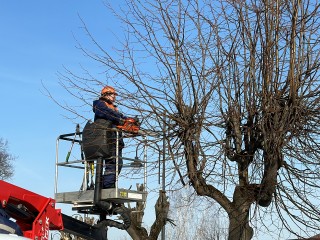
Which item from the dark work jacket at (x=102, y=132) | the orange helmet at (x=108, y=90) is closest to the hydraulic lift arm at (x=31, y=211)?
the dark work jacket at (x=102, y=132)

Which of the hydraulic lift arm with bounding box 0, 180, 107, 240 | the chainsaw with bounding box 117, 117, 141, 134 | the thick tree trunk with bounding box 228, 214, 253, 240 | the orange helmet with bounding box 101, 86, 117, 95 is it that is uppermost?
the orange helmet with bounding box 101, 86, 117, 95

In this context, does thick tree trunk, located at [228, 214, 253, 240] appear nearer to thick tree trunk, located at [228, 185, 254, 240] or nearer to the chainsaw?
thick tree trunk, located at [228, 185, 254, 240]

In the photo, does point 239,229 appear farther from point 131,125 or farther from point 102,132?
point 102,132

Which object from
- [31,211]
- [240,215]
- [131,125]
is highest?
[131,125]

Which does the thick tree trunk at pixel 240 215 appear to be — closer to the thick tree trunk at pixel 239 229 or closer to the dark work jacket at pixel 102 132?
the thick tree trunk at pixel 239 229

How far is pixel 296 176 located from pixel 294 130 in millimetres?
823

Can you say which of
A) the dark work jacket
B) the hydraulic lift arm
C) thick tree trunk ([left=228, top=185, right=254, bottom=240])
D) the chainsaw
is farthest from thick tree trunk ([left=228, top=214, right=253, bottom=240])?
the hydraulic lift arm

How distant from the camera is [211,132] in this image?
28.3 ft

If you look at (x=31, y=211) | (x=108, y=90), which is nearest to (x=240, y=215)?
(x=108, y=90)

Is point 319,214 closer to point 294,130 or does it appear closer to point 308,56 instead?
point 294,130

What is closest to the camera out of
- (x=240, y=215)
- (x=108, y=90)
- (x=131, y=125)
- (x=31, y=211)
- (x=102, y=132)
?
(x=31, y=211)

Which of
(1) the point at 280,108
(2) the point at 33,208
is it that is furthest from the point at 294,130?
(2) the point at 33,208

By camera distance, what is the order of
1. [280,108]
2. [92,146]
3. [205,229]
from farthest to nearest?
1. [205,229]
2. [92,146]
3. [280,108]

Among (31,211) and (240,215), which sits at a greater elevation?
(240,215)
